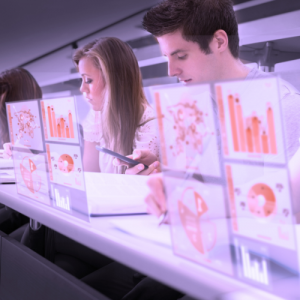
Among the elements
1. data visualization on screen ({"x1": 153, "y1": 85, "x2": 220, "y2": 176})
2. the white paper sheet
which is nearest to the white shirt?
the white paper sheet

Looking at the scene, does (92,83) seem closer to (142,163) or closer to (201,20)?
(142,163)

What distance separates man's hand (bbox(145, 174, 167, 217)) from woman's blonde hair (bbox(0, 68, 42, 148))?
1.80 metres

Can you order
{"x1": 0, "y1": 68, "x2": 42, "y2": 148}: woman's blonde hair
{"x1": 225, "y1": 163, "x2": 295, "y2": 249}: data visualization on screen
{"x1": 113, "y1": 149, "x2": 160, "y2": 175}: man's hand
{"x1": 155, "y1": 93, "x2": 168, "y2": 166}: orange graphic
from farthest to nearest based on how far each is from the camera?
1. {"x1": 0, "y1": 68, "x2": 42, "y2": 148}: woman's blonde hair
2. {"x1": 113, "y1": 149, "x2": 160, "y2": 175}: man's hand
3. {"x1": 155, "y1": 93, "x2": 168, "y2": 166}: orange graphic
4. {"x1": 225, "y1": 163, "x2": 295, "y2": 249}: data visualization on screen

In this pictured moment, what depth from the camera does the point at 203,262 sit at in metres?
0.53

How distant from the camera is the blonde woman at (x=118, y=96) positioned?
65.2 inches

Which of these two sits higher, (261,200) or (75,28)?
(75,28)

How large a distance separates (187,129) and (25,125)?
2.45 ft

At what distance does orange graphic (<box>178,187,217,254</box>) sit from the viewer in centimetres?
54

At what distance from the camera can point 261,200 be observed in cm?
49

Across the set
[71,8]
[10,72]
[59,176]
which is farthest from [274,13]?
[10,72]

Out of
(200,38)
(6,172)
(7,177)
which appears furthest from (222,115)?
(6,172)

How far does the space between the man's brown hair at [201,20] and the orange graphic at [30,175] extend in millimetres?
669

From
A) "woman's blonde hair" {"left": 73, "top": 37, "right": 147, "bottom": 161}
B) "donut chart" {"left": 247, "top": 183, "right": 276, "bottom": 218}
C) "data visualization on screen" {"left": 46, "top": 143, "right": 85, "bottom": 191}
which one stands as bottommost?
"donut chart" {"left": 247, "top": 183, "right": 276, "bottom": 218}

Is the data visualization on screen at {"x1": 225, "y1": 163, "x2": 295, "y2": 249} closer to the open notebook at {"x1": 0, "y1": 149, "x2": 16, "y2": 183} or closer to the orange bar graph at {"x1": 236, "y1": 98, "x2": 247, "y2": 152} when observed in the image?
the orange bar graph at {"x1": 236, "y1": 98, "x2": 247, "y2": 152}
